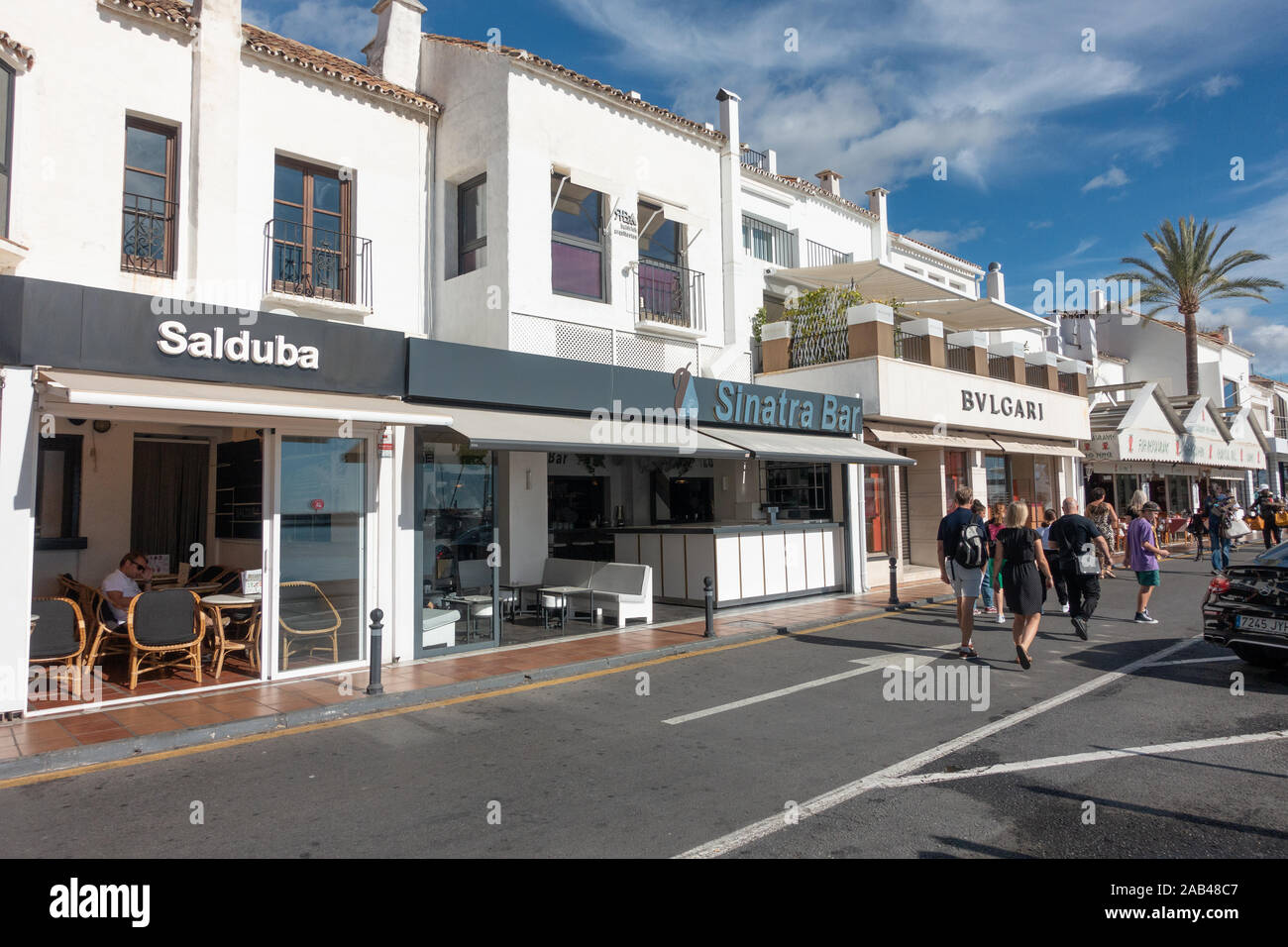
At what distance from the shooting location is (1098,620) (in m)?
12.3

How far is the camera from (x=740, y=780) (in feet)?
18.0

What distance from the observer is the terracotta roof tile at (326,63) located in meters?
11.7

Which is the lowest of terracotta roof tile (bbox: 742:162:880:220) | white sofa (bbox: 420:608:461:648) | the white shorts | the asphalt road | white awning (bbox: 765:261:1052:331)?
the asphalt road

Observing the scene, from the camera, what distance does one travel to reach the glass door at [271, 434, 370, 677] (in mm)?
8945

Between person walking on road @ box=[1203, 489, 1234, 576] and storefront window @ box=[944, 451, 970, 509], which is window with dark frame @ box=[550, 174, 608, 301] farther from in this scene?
person walking on road @ box=[1203, 489, 1234, 576]

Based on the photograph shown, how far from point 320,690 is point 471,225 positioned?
8722 millimetres

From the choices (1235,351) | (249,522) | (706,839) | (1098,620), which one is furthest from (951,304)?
(1235,351)

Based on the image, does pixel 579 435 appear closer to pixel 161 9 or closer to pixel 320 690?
pixel 320 690

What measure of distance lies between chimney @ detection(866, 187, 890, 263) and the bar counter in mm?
11172

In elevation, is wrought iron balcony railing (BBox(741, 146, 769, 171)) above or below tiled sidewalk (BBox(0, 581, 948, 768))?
above

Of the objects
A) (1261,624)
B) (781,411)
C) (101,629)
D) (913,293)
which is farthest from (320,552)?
(913,293)

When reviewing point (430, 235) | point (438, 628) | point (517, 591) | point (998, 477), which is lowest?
point (438, 628)

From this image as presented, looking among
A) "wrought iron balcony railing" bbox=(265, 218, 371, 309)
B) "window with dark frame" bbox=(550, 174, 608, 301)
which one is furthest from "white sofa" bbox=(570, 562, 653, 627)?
"wrought iron balcony railing" bbox=(265, 218, 371, 309)
